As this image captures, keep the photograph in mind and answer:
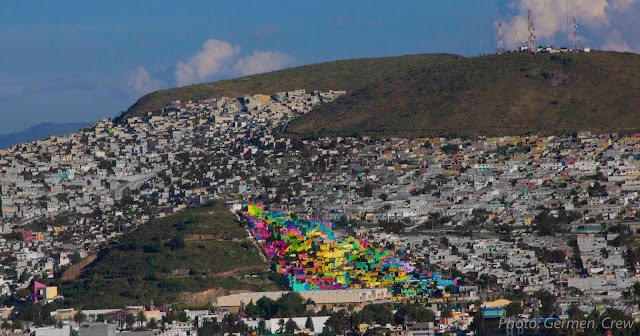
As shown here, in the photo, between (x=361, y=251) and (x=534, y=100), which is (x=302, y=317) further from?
(x=534, y=100)

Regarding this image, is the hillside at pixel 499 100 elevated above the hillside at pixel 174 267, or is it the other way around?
the hillside at pixel 499 100

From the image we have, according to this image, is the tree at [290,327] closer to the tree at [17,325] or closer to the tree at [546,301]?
the tree at [546,301]

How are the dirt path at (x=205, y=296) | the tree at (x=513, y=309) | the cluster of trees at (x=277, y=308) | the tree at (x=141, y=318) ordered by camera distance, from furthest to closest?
the dirt path at (x=205, y=296) → the cluster of trees at (x=277, y=308) → the tree at (x=141, y=318) → the tree at (x=513, y=309)

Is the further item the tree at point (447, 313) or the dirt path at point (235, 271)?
the dirt path at point (235, 271)

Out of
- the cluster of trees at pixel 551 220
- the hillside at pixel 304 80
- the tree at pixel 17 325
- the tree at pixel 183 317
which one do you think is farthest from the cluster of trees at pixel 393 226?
the hillside at pixel 304 80

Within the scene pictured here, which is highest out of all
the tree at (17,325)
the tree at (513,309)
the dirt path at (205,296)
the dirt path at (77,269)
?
the dirt path at (77,269)

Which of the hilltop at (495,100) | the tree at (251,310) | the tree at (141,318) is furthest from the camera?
the hilltop at (495,100)

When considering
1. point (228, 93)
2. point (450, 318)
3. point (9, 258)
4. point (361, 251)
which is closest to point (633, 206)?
point (361, 251)

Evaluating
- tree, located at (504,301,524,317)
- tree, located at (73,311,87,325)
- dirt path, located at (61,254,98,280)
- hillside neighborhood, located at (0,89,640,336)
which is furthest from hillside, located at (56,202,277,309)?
tree, located at (504,301,524,317)
